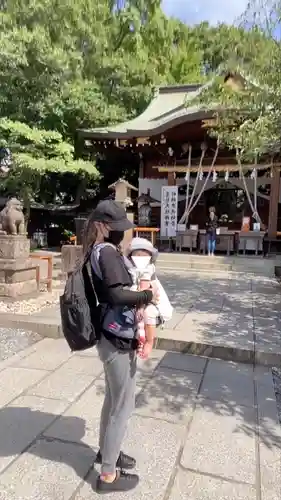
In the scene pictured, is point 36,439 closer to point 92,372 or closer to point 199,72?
point 92,372

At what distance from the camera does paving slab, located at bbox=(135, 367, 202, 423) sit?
2980 mm

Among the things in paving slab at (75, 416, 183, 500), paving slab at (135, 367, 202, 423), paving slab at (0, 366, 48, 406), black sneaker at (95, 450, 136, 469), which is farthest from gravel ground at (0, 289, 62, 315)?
black sneaker at (95, 450, 136, 469)

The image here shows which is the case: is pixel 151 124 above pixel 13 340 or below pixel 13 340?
above

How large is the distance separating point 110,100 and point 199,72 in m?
9.95

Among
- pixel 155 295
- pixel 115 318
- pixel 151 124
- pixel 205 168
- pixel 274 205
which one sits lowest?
pixel 115 318

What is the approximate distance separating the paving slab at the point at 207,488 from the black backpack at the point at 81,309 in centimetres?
101

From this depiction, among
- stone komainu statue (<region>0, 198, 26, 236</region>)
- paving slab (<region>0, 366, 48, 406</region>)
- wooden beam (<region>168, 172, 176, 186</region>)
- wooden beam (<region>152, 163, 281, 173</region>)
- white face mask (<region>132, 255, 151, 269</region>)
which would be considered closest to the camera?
white face mask (<region>132, 255, 151, 269</region>)

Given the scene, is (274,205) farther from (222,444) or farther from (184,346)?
(222,444)

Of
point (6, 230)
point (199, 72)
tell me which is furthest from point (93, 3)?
point (6, 230)

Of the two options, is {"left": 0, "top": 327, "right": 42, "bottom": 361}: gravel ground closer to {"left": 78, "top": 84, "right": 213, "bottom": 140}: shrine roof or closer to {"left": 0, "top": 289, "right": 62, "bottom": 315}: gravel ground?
{"left": 0, "top": 289, "right": 62, "bottom": 315}: gravel ground

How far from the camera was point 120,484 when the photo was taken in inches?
83.0

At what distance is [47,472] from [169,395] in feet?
4.41

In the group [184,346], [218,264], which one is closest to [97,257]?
[184,346]

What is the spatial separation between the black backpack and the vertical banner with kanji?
10.6 metres
